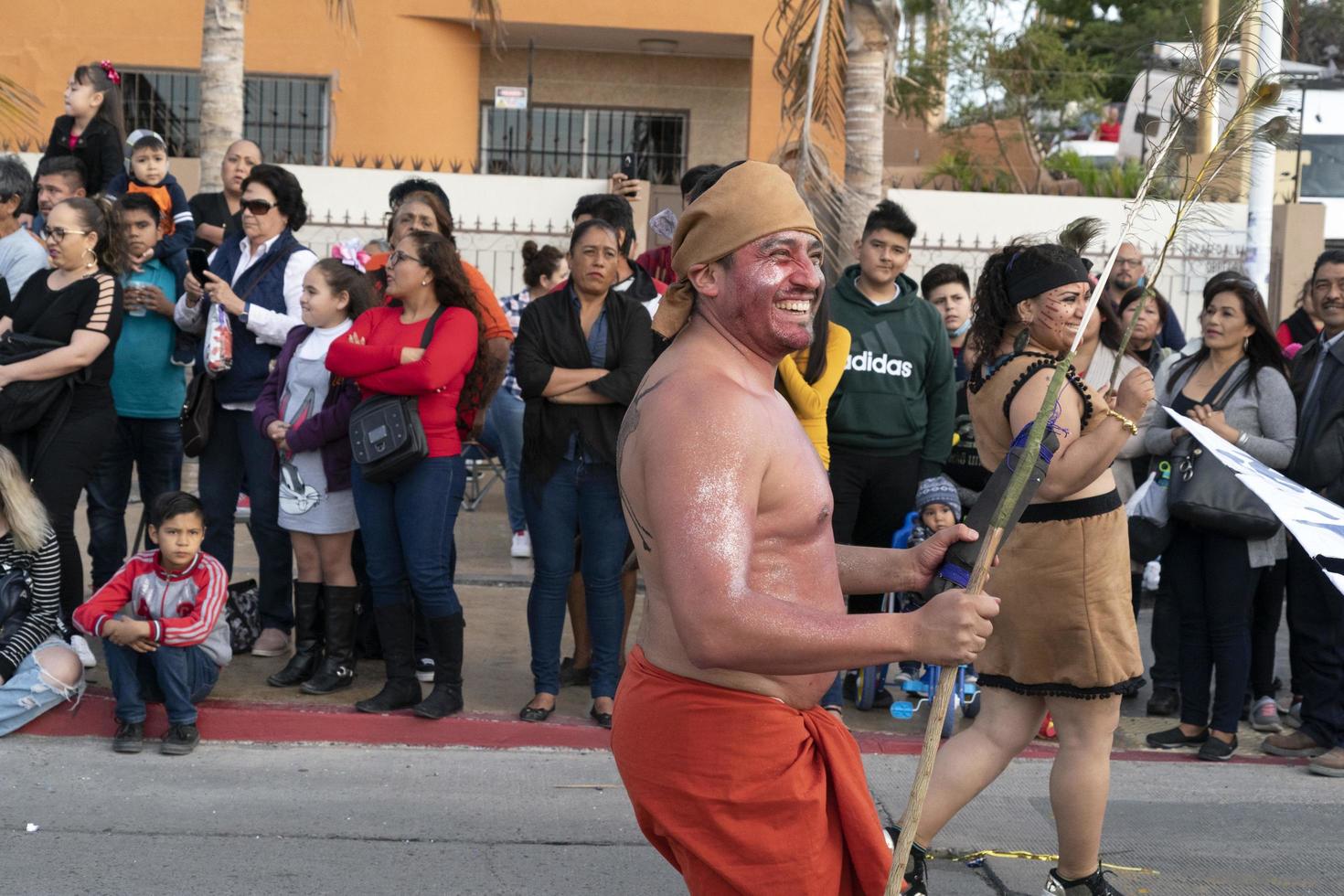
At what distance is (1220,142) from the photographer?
11.9 feet

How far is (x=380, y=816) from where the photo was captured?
5.52 m

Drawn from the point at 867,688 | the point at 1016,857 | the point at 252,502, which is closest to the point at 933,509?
the point at 867,688

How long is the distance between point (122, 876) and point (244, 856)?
15.4 inches

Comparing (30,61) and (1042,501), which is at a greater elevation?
(30,61)

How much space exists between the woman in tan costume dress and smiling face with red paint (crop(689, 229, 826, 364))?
161 centimetres

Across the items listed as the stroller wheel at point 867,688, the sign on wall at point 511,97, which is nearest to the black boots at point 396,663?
the stroller wheel at point 867,688

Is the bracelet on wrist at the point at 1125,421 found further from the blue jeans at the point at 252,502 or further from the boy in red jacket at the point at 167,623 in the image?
the blue jeans at the point at 252,502

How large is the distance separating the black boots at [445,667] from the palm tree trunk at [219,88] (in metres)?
5.13

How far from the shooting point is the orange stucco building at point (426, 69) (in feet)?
59.5

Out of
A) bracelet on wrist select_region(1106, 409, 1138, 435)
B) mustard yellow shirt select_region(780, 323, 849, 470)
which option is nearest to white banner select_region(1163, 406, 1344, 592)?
bracelet on wrist select_region(1106, 409, 1138, 435)

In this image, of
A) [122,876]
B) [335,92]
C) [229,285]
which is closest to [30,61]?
[335,92]

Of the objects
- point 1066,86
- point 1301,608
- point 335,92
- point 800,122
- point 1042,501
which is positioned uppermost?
point 1066,86

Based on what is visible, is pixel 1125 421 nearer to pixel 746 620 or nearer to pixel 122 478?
pixel 746 620

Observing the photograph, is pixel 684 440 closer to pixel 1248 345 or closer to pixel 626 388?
pixel 626 388
